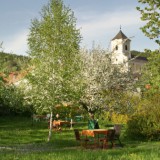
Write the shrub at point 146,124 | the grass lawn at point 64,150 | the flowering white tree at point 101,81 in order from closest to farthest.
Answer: the grass lawn at point 64,150 → the shrub at point 146,124 → the flowering white tree at point 101,81

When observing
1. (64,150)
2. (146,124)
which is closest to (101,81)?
(146,124)

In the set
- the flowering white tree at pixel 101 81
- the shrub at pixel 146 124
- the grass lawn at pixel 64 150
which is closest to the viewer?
the grass lawn at pixel 64 150

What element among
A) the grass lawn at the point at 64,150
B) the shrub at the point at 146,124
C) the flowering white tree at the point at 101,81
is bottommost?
the grass lawn at the point at 64,150

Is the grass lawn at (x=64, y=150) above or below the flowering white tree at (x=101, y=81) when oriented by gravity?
below

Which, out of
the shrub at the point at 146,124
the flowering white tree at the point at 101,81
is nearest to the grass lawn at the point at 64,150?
the shrub at the point at 146,124

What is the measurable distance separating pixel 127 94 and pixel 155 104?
994 cm

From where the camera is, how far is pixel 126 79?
27.3 metres

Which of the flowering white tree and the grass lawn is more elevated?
the flowering white tree

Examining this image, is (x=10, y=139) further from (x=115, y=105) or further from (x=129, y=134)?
(x=115, y=105)

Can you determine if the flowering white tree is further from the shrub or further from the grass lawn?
the grass lawn

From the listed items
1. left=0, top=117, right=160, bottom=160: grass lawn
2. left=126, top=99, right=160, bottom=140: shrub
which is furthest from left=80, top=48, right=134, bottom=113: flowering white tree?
left=0, top=117, right=160, bottom=160: grass lawn

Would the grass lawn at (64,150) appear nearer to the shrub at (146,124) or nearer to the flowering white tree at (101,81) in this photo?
the shrub at (146,124)

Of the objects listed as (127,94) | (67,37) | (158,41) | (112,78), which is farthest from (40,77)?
(67,37)

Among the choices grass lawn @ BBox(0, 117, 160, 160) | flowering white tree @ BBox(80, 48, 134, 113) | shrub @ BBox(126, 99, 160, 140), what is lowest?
grass lawn @ BBox(0, 117, 160, 160)
